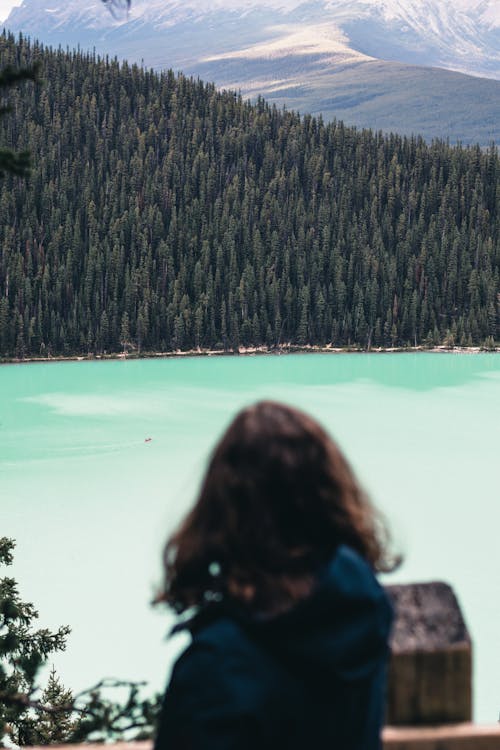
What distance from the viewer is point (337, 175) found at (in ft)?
429

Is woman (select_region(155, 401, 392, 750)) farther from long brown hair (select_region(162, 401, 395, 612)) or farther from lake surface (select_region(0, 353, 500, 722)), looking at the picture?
lake surface (select_region(0, 353, 500, 722))

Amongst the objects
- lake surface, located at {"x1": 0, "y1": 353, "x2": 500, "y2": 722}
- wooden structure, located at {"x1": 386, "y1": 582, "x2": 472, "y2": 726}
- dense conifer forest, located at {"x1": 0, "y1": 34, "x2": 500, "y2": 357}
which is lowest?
lake surface, located at {"x1": 0, "y1": 353, "x2": 500, "y2": 722}

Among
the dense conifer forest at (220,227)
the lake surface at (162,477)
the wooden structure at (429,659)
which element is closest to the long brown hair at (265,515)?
the lake surface at (162,477)

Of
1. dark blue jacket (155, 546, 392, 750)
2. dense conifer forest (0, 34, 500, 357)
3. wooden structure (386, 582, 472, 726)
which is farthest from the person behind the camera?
dense conifer forest (0, 34, 500, 357)

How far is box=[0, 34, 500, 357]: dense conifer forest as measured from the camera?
107750 millimetres

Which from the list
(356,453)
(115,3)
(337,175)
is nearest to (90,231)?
(337,175)

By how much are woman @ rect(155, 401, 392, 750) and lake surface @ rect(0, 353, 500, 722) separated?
0.22 meters

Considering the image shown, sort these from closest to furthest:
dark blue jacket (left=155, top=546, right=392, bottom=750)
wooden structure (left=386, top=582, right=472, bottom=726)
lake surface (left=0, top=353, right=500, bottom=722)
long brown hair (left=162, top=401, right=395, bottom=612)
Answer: dark blue jacket (left=155, top=546, right=392, bottom=750) → long brown hair (left=162, top=401, right=395, bottom=612) → wooden structure (left=386, top=582, right=472, bottom=726) → lake surface (left=0, top=353, right=500, bottom=722)

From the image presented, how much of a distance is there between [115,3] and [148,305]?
342 feet

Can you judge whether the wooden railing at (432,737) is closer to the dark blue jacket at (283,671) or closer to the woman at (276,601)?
the woman at (276,601)

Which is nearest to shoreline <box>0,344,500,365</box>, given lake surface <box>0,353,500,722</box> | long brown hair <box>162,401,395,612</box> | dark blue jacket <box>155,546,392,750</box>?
lake surface <box>0,353,500,722</box>

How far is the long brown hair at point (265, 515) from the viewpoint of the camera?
2049 mm

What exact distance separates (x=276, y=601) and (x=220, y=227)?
11945cm

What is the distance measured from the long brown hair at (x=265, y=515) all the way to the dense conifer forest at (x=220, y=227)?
98449 millimetres
